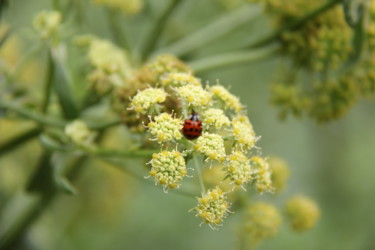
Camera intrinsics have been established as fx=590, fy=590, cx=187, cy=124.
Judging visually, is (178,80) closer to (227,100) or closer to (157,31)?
(227,100)

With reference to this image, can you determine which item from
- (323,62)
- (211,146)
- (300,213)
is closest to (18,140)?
(211,146)

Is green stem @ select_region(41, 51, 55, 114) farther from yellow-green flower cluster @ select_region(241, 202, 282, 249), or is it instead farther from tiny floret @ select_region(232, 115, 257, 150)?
yellow-green flower cluster @ select_region(241, 202, 282, 249)

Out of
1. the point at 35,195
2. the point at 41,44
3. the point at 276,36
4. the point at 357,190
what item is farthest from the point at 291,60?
the point at 357,190

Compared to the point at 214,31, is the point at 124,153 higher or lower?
lower

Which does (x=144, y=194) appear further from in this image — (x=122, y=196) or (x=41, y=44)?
(x=41, y=44)

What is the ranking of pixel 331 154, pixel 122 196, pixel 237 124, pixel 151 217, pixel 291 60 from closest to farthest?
1. pixel 237 124
2. pixel 291 60
3. pixel 122 196
4. pixel 151 217
5. pixel 331 154

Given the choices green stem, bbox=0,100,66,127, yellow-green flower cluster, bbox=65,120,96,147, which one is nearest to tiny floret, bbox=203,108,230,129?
yellow-green flower cluster, bbox=65,120,96,147
